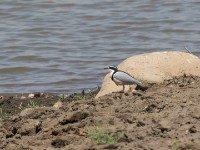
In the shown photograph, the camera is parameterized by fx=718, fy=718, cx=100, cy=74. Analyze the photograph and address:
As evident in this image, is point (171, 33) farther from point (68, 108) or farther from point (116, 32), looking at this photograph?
point (68, 108)

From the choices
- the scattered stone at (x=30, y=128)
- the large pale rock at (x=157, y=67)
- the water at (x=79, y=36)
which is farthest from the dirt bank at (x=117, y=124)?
the water at (x=79, y=36)

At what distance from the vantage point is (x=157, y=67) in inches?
350

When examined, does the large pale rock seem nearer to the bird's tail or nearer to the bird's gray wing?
the bird's tail

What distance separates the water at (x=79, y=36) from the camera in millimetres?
11883

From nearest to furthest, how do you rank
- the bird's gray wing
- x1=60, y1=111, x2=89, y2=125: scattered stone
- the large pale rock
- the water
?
x1=60, y1=111, x2=89, y2=125: scattered stone → the bird's gray wing → the large pale rock → the water

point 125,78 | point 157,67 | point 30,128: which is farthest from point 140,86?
point 30,128

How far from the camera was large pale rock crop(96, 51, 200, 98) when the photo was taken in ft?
28.7

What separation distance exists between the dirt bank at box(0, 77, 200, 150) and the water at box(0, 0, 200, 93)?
3.91 meters

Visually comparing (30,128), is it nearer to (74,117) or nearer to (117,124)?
(74,117)

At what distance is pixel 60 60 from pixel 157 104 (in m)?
6.20

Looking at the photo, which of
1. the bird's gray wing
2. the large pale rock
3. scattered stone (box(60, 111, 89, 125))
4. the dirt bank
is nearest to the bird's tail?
the bird's gray wing

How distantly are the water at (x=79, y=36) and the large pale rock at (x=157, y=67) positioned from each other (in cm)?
212

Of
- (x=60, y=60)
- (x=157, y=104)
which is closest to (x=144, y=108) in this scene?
(x=157, y=104)

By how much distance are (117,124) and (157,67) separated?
2.86 m
